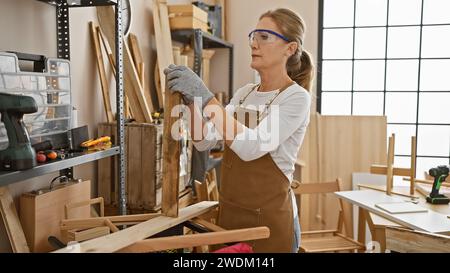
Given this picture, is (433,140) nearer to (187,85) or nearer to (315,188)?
(315,188)

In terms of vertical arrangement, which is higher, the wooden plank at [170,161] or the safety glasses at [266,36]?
the safety glasses at [266,36]

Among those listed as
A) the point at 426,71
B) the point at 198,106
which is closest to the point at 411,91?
the point at 426,71

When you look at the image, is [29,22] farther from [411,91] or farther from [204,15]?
[411,91]

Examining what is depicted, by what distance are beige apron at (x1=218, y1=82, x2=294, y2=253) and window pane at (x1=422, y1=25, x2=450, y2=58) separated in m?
2.98

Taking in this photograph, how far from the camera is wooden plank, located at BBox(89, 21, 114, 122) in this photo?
2.40 metres

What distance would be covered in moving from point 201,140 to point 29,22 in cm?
95

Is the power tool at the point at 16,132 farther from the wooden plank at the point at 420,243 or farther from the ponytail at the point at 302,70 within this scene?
the wooden plank at the point at 420,243

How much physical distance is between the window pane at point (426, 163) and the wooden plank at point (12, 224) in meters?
3.56

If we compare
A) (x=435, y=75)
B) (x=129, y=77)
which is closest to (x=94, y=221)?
(x=129, y=77)

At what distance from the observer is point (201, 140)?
1.72 m

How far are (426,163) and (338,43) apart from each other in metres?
1.43

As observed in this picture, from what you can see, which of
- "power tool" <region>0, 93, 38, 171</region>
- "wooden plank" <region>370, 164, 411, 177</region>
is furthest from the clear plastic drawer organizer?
"wooden plank" <region>370, 164, 411, 177</region>

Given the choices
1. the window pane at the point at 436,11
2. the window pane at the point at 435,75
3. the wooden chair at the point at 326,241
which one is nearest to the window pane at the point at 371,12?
→ the window pane at the point at 436,11

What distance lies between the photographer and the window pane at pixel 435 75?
13.3 ft
